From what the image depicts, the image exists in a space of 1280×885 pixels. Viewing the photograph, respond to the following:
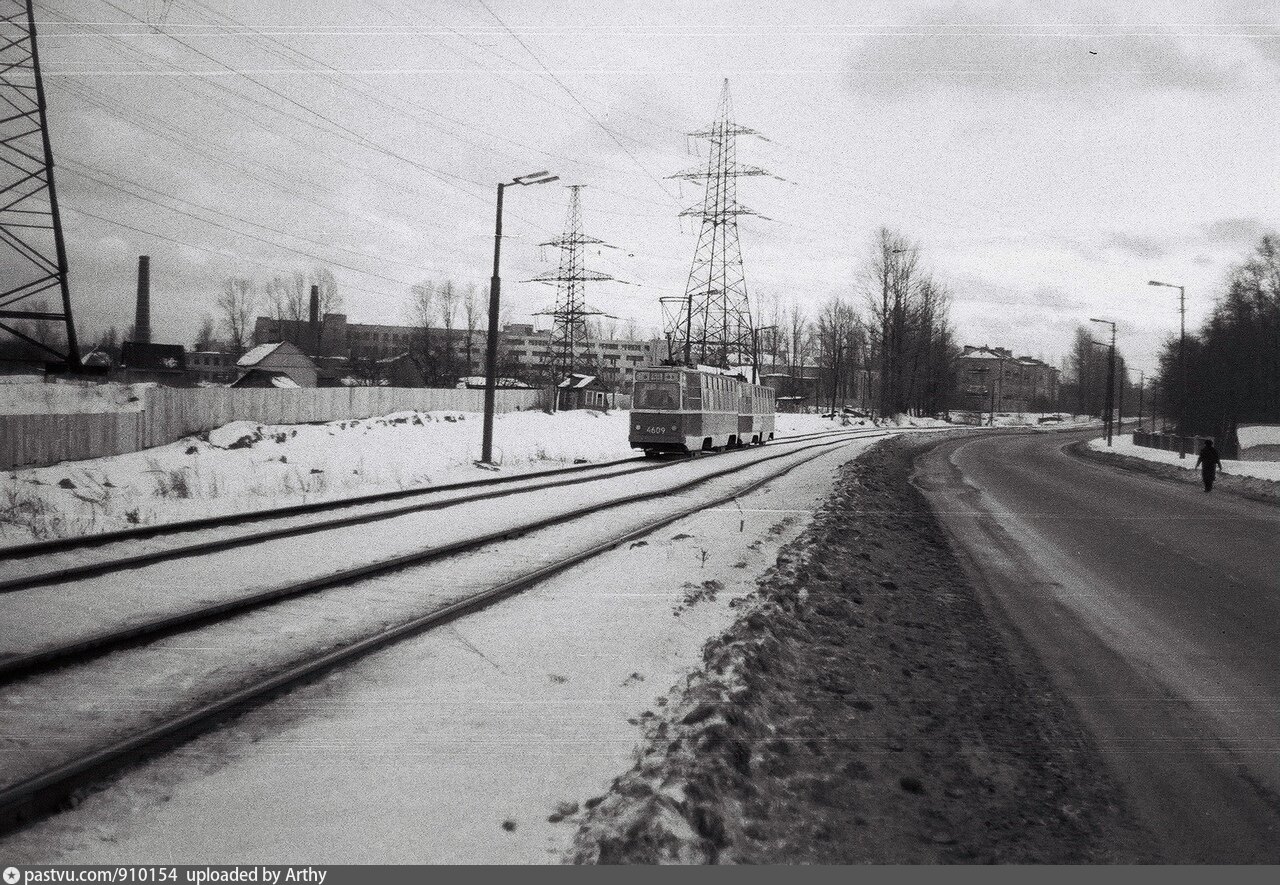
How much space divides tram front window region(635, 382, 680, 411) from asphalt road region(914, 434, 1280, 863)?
41.1ft

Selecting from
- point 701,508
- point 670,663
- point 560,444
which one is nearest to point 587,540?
point 701,508

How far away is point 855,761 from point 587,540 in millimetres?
7582

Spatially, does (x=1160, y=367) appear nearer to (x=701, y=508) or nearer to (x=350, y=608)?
(x=701, y=508)

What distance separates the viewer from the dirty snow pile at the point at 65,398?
25909 millimetres

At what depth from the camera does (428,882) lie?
3289mm

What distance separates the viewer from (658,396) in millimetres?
30469

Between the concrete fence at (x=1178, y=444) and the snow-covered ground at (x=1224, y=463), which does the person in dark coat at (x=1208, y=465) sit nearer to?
the snow-covered ground at (x=1224, y=463)

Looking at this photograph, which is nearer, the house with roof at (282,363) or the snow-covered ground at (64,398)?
the snow-covered ground at (64,398)

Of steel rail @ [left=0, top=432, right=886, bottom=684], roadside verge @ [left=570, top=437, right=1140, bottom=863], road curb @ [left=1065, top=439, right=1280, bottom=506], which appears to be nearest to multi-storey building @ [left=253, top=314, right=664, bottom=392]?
road curb @ [left=1065, top=439, right=1280, bottom=506]

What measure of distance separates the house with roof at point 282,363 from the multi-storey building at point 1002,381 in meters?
119

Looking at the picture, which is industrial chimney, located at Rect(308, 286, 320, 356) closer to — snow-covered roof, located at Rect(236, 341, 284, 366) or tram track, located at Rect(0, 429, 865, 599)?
snow-covered roof, located at Rect(236, 341, 284, 366)

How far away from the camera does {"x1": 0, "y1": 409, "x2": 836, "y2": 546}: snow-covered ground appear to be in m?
15.3

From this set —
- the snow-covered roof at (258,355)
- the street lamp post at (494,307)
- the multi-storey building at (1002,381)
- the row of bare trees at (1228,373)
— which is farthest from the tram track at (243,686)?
the multi-storey building at (1002,381)

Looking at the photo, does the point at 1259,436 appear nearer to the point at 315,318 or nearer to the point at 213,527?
the point at 213,527
